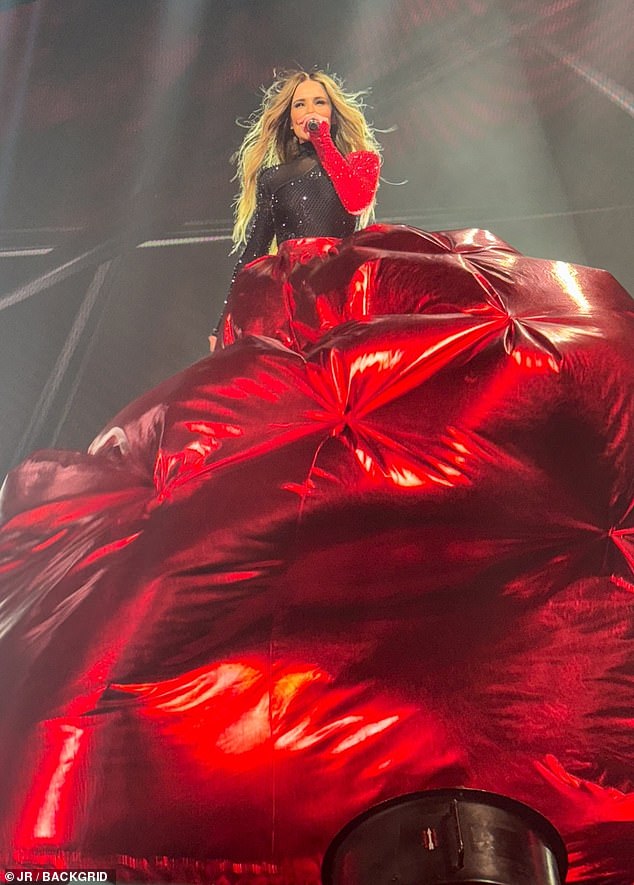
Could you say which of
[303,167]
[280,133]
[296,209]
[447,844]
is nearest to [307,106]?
[280,133]

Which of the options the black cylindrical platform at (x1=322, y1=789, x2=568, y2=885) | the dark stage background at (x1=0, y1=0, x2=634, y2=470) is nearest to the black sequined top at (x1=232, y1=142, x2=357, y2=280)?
the dark stage background at (x1=0, y1=0, x2=634, y2=470)

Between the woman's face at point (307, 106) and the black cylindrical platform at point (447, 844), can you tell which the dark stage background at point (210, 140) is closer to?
the woman's face at point (307, 106)

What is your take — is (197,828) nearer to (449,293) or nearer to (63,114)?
(449,293)

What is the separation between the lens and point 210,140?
2.64m

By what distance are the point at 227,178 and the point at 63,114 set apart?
1.89 feet

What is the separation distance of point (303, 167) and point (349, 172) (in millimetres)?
119

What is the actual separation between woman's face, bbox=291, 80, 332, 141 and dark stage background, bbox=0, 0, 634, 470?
0.14 metres

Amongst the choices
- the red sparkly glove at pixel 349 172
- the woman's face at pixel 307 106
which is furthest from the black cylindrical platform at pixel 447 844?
the woman's face at pixel 307 106

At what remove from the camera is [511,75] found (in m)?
2.66

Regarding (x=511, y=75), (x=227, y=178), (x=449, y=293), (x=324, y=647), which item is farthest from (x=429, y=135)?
(x=324, y=647)

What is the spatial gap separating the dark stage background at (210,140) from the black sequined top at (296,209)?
0.38 feet

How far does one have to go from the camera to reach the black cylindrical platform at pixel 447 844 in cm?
107

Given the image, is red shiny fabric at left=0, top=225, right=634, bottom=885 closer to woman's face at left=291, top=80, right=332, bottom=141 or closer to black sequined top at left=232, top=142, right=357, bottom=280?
black sequined top at left=232, top=142, right=357, bottom=280

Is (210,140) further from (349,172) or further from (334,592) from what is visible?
(334,592)
